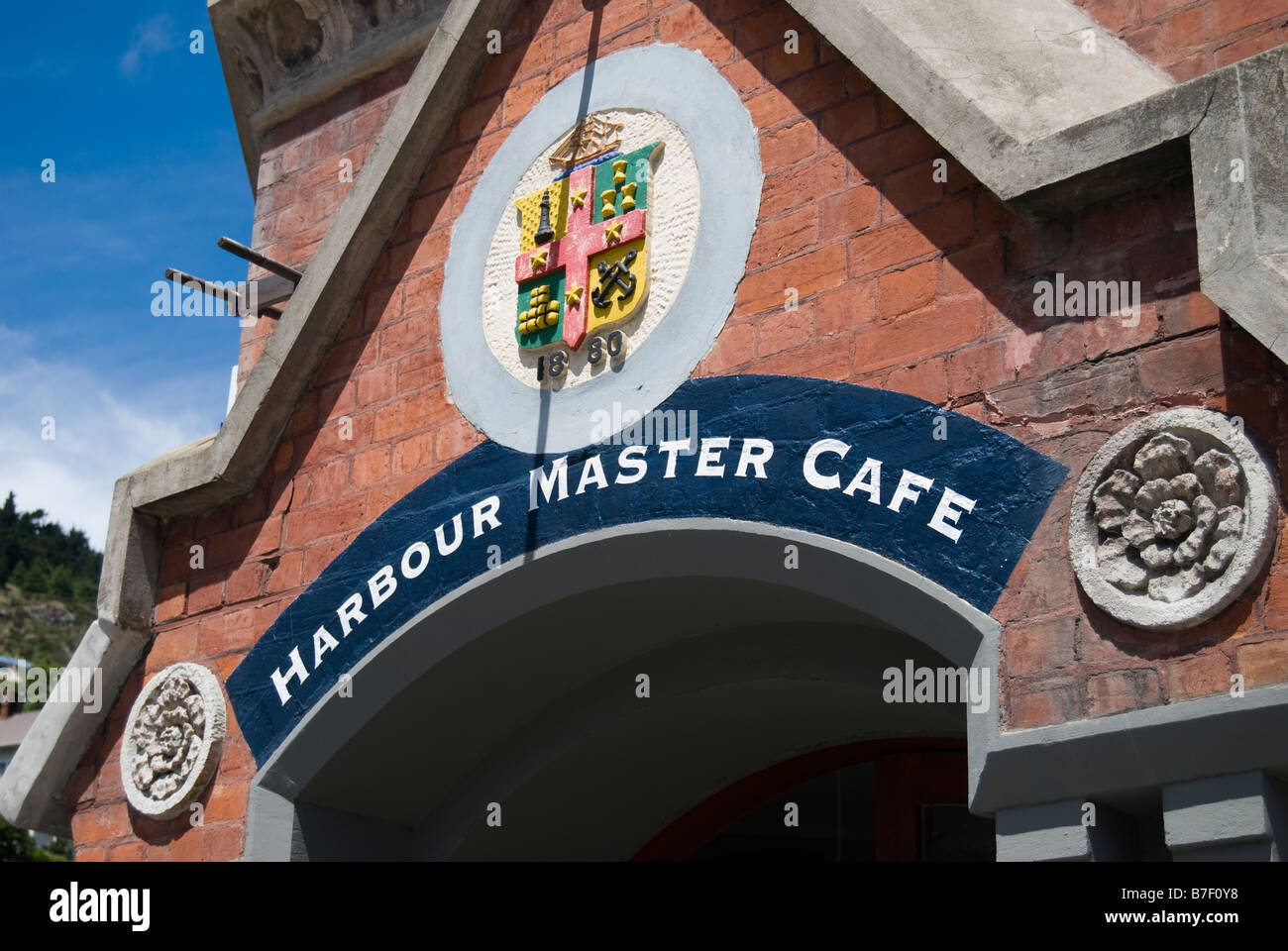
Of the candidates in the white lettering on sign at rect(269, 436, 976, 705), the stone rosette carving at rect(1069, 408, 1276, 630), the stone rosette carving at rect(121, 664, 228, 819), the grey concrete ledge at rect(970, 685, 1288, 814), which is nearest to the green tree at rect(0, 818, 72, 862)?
the stone rosette carving at rect(121, 664, 228, 819)

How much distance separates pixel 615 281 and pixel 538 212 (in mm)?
648

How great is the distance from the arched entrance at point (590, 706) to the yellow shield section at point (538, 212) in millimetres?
1478

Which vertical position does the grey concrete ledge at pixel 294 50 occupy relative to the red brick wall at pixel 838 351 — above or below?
above

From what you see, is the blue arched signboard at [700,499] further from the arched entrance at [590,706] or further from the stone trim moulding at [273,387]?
the stone trim moulding at [273,387]

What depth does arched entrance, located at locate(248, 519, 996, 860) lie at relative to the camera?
22.8 feet

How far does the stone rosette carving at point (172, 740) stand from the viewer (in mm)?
7789

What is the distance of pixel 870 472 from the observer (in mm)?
6043

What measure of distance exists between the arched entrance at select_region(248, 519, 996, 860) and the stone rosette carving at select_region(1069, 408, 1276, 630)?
48.9 inches

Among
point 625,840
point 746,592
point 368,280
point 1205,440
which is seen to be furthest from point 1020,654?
point 368,280

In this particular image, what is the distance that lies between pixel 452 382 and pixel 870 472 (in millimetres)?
2294

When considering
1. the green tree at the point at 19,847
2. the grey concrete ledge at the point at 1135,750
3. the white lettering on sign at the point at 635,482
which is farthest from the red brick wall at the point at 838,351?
the green tree at the point at 19,847

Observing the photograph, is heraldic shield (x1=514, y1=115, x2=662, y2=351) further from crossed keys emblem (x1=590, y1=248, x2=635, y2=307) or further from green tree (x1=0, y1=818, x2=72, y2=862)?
green tree (x1=0, y1=818, x2=72, y2=862)

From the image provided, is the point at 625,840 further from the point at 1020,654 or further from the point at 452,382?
the point at 1020,654

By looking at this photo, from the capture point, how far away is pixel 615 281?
23.5ft
